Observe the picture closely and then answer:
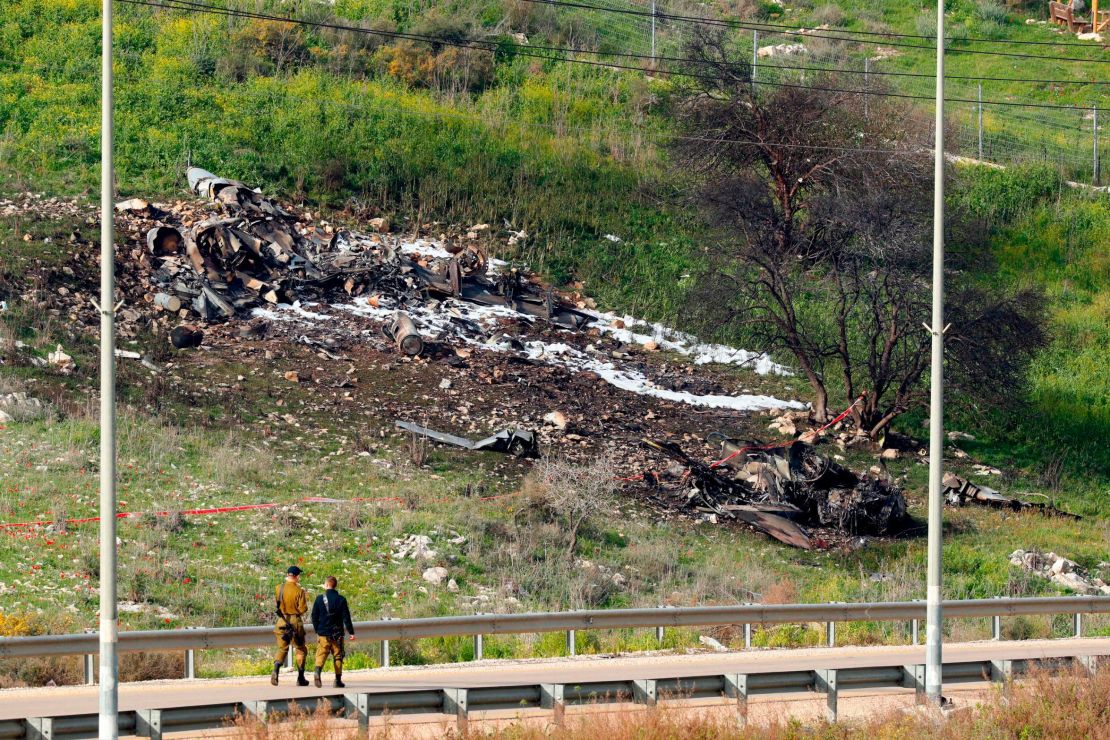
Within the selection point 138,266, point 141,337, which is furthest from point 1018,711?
point 138,266

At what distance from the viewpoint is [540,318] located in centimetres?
3725

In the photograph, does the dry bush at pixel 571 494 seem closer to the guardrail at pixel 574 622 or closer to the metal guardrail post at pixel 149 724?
the guardrail at pixel 574 622

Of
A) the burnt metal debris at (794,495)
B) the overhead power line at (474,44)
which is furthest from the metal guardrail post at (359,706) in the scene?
the overhead power line at (474,44)

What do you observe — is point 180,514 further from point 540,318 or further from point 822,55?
point 822,55

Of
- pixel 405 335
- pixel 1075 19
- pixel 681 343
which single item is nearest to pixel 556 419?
pixel 405 335

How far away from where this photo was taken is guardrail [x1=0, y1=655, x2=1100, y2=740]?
11820 millimetres

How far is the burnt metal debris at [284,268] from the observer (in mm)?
34125

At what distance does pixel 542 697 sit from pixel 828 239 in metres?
25.2

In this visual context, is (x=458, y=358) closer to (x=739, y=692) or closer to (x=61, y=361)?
(x=61, y=361)

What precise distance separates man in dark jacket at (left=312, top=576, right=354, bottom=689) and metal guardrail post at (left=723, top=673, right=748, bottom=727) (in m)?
3.98

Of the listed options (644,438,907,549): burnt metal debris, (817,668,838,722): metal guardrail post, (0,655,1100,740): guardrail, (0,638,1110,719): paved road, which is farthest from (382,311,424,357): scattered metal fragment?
(817,668,838,722): metal guardrail post

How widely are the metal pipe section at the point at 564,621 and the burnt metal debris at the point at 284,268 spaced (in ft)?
51.2

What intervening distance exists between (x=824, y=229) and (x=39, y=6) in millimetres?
28623

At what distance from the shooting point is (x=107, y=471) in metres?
12.1
